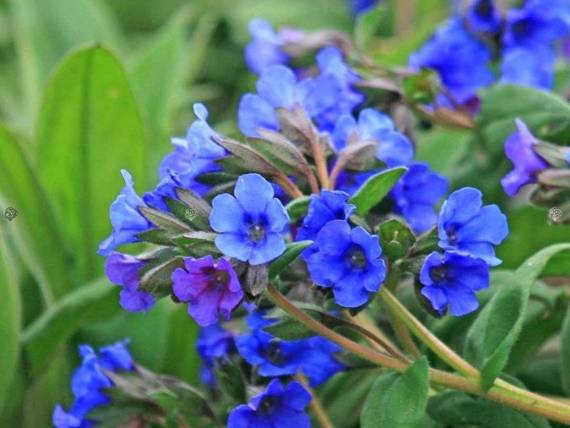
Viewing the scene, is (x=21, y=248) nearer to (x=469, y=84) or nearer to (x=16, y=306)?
(x=16, y=306)

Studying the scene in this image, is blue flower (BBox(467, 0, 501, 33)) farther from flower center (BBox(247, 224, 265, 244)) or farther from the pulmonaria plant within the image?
flower center (BBox(247, 224, 265, 244))

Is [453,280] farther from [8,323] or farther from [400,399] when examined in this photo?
[8,323]

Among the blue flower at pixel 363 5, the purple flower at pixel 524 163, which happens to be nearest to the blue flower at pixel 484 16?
the purple flower at pixel 524 163

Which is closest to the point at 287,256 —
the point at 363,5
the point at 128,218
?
the point at 128,218

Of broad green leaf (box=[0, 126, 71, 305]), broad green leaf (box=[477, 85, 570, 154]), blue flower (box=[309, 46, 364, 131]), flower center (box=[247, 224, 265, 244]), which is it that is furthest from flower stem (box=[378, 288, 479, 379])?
broad green leaf (box=[0, 126, 71, 305])

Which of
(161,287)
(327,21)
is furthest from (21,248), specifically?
(327,21)

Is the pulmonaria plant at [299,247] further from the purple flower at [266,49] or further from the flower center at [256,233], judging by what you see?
the purple flower at [266,49]
